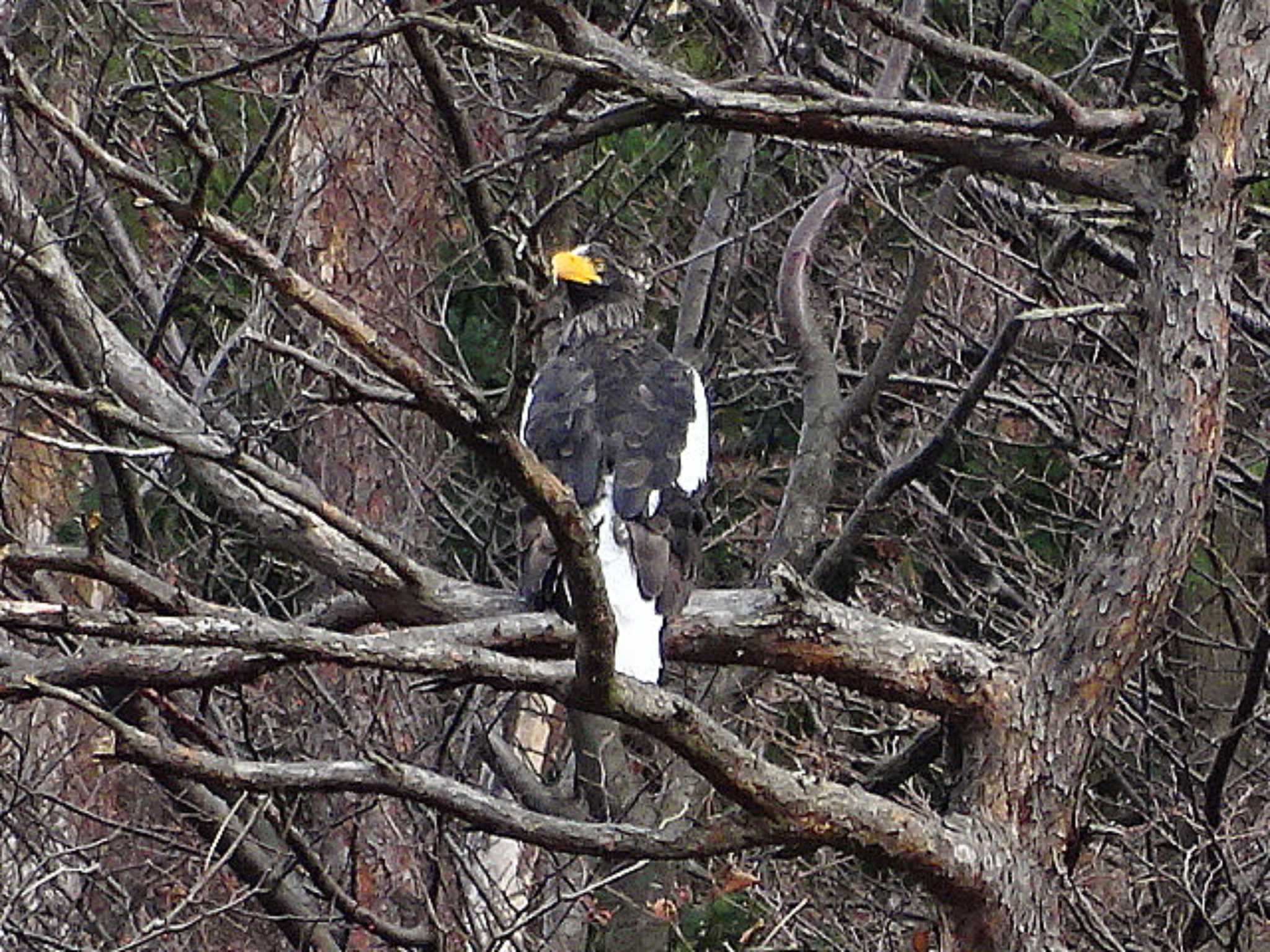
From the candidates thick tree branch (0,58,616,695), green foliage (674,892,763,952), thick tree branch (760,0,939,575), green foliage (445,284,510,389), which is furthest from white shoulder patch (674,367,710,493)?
green foliage (445,284,510,389)

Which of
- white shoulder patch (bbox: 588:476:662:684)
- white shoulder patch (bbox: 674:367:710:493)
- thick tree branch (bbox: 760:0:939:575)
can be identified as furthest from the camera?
thick tree branch (bbox: 760:0:939:575)

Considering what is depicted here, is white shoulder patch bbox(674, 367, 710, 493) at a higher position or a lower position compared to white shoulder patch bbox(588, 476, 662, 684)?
higher

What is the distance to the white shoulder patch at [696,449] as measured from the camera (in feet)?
19.0

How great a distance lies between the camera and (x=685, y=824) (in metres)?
4.30

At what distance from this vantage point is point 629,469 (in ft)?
18.6

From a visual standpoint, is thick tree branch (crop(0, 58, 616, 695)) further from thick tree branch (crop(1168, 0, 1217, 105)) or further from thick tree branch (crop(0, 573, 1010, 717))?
thick tree branch (crop(1168, 0, 1217, 105))

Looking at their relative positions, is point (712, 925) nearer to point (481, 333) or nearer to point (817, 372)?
point (817, 372)

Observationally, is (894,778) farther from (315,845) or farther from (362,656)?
(362,656)

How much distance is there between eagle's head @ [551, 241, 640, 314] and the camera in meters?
6.92

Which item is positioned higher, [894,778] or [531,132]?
[531,132]

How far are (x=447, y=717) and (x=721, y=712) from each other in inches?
38.2

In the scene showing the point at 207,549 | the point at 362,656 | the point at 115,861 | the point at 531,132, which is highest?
the point at 531,132

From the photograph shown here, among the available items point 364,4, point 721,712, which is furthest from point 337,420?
point 721,712

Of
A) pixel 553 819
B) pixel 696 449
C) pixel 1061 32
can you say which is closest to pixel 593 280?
pixel 696 449
